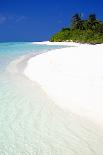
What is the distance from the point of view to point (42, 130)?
5934 mm

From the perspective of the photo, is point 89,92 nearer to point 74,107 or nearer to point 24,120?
point 74,107

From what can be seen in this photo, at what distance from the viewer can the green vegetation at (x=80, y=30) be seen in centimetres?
5254

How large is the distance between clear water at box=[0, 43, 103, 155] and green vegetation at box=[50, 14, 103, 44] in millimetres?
43524

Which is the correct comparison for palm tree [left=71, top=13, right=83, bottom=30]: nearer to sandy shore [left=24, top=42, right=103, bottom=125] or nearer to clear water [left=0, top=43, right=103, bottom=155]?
sandy shore [left=24, top=42, right=103, bottom=125]

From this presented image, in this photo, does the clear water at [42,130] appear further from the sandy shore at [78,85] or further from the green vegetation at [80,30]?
the green vegetation at [80,30]

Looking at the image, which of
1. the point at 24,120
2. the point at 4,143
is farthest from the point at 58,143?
the point at 24,120

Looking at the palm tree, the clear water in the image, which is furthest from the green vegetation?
the clear water

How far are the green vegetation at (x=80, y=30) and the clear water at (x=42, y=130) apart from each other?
43.5 m

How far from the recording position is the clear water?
5.03 metres

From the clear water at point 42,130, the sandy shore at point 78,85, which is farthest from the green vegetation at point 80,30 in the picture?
the clear water at point 42,130

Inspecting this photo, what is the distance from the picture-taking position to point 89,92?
7418 mm

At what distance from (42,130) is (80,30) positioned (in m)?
51.3

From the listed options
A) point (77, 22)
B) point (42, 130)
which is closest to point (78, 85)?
point (42, 130)

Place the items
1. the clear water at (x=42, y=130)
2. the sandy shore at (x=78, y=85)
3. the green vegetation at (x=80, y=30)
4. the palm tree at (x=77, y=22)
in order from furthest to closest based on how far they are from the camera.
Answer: the palm tree at (x=77, y=22) → the green vegetation at (x=80, y=30) → the sandy shore at (x=78, y=85) → the clear water at (x=42, y=130)
